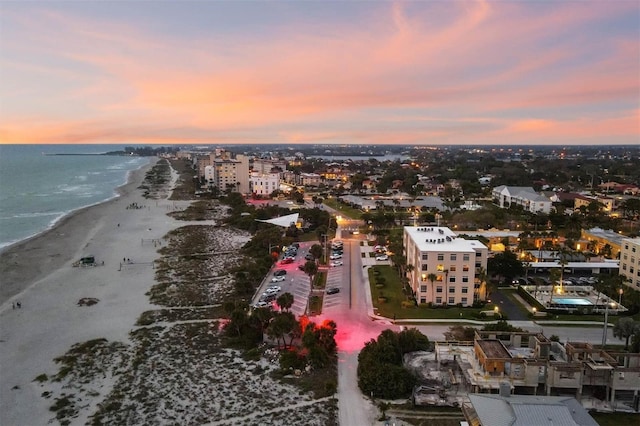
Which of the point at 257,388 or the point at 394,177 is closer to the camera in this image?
the point at 257,388

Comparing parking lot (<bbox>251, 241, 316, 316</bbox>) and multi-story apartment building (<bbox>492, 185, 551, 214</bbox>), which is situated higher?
multi-story apartment building (<bbox>492, 185, 551, 214</bbox>)

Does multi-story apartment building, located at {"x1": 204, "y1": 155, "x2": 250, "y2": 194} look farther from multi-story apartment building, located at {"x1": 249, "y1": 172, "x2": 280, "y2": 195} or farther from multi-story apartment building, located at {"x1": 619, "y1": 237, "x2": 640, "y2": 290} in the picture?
multi-story apartment building, located at {"x1": 619, "y1": 237, "x2": 640, "y2": 290}

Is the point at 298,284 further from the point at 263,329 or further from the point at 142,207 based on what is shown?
the point at 142,207

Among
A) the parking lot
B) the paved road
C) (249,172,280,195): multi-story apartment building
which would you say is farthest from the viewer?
(249,172,280,195): multi-story apartment building

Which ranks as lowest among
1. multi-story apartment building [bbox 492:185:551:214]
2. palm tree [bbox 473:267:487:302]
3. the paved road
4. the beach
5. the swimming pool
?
the beach

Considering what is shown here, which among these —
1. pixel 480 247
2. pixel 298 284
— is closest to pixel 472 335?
pixel 480 247

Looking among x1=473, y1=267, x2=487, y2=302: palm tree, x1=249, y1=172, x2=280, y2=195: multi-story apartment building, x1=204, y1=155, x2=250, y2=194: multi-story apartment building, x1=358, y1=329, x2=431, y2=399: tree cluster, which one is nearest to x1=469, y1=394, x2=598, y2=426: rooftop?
x1=358, y1=329, x2=431, y2=399: tree cluster
